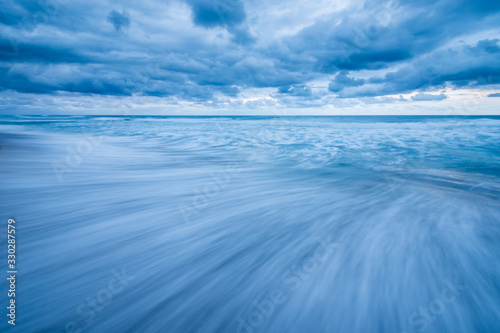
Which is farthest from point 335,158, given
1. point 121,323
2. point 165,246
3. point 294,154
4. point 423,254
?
point 121,323

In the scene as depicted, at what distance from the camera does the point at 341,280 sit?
2.16 metres

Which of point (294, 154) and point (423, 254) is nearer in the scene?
point (423, 254)

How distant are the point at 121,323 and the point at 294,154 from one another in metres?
8.24

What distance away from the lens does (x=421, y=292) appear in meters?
2.01

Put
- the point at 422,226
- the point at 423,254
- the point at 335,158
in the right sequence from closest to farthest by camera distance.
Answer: the point at 423,254 < the point at 422,226 < the point at 335,158

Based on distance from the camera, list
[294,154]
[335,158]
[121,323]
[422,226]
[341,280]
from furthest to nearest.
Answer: [294,154] < [335,158] < [422,226] < [341,280] < [121,323]

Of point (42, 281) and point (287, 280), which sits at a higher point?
point (42, 281)

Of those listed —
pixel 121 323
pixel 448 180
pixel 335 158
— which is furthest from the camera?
pixel 335 158

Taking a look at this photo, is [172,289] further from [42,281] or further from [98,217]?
[98,217]

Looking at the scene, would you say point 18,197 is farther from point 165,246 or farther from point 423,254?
point 423,254

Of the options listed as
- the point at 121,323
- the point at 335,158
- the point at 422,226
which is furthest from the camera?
the point at 335,158

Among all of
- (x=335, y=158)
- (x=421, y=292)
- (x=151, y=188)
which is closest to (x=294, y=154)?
(x=335, y=158)

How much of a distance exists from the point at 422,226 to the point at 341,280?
1958mm

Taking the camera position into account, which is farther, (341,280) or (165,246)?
(165,246)
